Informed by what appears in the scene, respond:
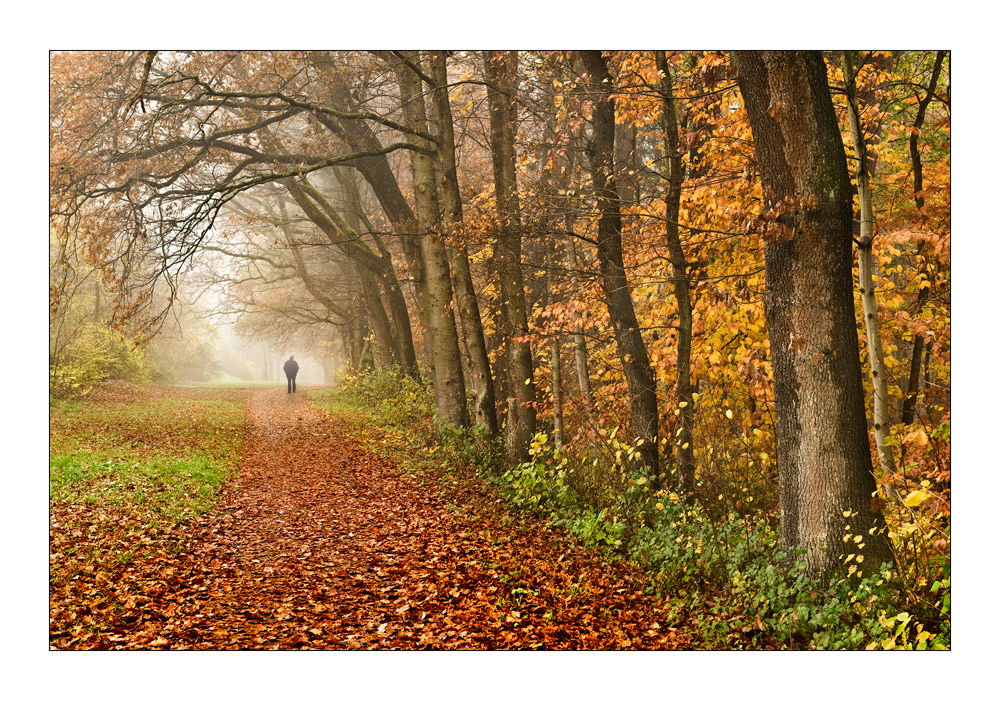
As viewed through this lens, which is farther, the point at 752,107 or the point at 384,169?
the point at 384,169

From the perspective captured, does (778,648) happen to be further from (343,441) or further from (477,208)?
(343,441)

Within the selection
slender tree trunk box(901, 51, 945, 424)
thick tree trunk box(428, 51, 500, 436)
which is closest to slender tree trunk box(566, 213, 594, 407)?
thick tree trunk box(428, 51, 500, 436)

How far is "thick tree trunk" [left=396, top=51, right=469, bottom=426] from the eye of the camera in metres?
9.47

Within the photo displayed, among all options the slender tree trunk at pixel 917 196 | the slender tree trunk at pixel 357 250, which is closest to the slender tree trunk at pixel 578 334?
the slender tree trunk at pixel 917 196

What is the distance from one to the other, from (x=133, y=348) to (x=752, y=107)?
6.29 meters

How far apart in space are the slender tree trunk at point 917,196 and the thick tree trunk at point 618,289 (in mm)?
2344

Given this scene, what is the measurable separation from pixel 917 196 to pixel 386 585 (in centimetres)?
533

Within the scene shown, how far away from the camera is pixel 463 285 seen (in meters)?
9.69

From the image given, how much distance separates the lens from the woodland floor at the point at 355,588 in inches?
179

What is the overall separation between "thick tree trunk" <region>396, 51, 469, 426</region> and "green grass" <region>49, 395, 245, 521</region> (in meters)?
3.09

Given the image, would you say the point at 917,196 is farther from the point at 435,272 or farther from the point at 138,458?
the point at 138,458

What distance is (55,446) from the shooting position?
5.75 m

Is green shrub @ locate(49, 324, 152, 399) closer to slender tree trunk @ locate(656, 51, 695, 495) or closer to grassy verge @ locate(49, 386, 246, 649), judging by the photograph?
grassy verge @ locate(49, 386, 246, 649)

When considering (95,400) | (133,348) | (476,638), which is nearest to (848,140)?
(476,638)
